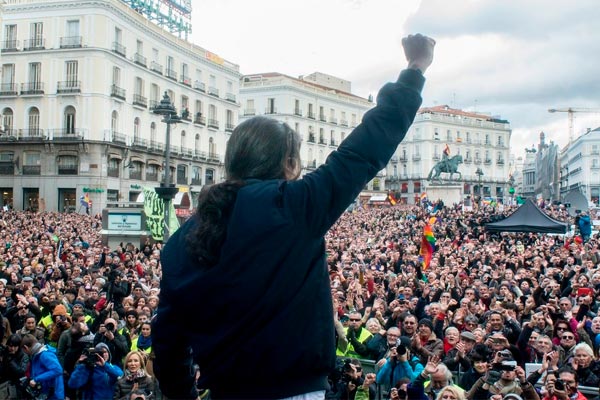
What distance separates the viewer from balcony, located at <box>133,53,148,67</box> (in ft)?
150

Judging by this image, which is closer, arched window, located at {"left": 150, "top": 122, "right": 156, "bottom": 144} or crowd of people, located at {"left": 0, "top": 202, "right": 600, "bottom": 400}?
crowd of people, located at {"left": 0, "top": 202, "right": 600, "bottom": 400}

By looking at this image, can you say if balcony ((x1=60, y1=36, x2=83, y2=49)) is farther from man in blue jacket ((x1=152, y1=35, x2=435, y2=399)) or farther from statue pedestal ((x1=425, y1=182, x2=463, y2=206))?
man in blue jacket ((x1=152, y1=35, x2=435, y2=399))

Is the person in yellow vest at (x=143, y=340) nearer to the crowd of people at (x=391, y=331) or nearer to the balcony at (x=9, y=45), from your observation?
the crowd of people at (x=391, y=331)

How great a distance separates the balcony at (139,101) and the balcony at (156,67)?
8.64 feet

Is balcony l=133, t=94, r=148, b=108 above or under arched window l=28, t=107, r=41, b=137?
above

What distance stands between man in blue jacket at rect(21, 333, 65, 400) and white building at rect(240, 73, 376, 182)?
57012 millimetres

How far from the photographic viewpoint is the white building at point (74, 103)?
4234 cm

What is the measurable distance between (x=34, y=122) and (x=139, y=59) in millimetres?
8751

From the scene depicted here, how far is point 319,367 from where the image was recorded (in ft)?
6.14

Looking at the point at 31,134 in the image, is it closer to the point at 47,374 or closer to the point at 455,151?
the point at 47,374

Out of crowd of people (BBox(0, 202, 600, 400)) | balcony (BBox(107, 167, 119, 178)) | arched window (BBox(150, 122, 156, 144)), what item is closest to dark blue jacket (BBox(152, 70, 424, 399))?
crowd of people (BBox(0, 202, 600, 400))

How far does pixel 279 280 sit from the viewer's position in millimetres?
1785

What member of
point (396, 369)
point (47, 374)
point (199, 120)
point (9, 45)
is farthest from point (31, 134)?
point (396, 369)

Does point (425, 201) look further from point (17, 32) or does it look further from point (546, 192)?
point (546, 192)
